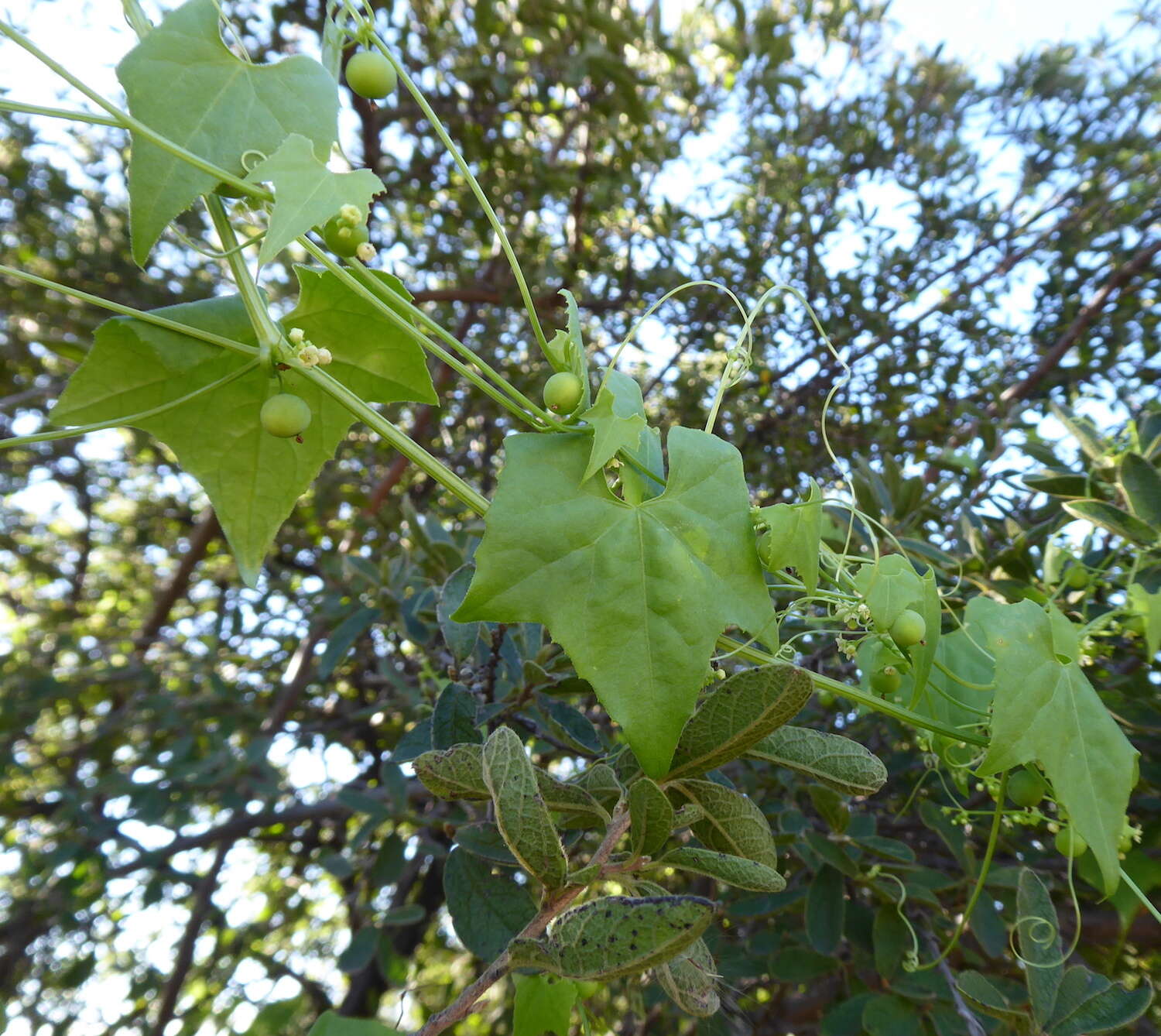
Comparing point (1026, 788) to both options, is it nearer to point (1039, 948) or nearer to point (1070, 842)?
point (1070, 842)

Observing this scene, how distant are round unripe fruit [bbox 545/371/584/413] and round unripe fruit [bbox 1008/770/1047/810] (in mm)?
614

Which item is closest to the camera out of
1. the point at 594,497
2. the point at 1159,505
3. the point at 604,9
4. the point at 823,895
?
the point at 594,497

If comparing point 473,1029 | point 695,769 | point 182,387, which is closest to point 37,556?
point 473,1029

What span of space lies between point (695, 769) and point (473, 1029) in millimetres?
2961

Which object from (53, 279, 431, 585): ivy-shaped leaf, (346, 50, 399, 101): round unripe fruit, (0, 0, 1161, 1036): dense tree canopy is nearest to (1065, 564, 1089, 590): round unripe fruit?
(0, 0, 1161, 1036): dense tree canopy

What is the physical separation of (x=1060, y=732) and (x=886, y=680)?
16 cm

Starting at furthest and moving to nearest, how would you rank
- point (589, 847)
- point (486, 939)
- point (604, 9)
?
point (604, 9) → point (589, 847) → point (486, 939)

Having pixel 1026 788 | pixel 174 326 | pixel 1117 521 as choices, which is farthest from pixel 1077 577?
pixel 174 326

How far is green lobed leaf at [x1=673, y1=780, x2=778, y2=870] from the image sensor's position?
2.66ft

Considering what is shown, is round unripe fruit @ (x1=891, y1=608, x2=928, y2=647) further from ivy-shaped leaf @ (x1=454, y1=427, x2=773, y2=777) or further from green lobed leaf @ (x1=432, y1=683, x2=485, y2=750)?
green lobed leaf @ (x1=432, y1=683, x2=485, y2=750)

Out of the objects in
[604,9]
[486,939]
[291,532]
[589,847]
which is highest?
[604,9]

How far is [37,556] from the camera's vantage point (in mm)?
3990

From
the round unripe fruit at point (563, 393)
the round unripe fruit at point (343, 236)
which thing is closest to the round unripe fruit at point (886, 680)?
the round unripe fruit at point (563, 393)

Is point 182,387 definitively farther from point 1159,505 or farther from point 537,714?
point 1159,505
